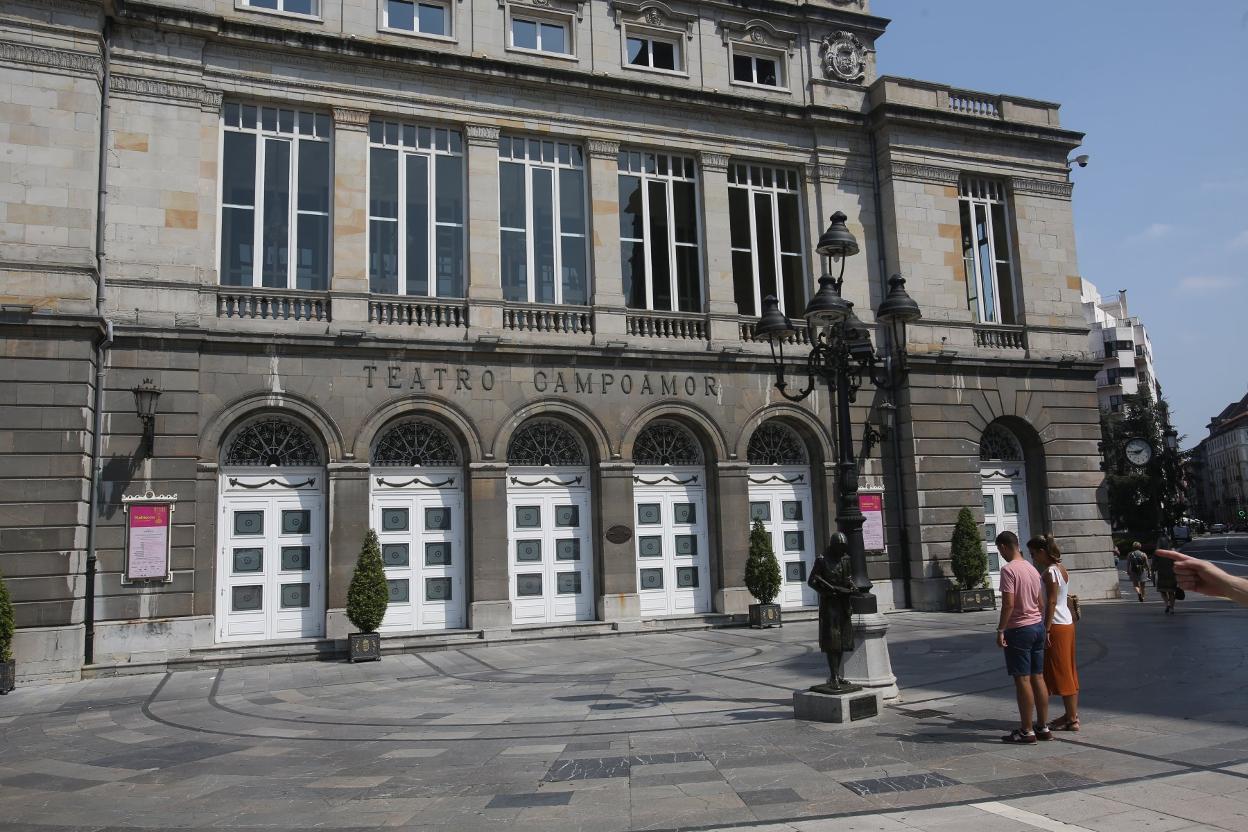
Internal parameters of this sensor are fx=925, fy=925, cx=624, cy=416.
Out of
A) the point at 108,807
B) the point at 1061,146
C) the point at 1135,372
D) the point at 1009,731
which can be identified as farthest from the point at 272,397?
the point at 1135,372

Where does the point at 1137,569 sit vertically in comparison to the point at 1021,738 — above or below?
above

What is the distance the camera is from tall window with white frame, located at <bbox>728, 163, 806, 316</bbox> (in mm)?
21781

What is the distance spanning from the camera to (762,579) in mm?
19281

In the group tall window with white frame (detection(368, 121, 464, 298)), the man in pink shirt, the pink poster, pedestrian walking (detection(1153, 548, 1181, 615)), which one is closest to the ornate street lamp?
the man in pink shirt

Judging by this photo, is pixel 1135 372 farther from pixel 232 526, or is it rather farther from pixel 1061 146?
pixel 232 526

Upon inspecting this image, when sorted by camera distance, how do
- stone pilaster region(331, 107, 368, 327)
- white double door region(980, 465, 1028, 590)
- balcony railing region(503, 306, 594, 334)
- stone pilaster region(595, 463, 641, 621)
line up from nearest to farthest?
stone pilaster region(331, 107, 368, 327), stone pilaster region(595, 463, 641, 621), balcony railing region(503, 306, 594, 334), white double door region(980, 465, 1028, 590)

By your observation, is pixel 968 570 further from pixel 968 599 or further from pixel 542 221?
pixel 542 221

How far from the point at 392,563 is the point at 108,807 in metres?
10.5

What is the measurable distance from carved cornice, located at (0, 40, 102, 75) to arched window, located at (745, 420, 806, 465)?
48.7ft

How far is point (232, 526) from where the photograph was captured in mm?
17000

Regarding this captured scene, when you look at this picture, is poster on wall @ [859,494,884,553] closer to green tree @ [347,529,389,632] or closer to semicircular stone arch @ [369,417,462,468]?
semicircular stone arch @ [369,417,462,468]

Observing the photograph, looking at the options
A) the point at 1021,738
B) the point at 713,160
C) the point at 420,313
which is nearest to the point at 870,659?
the point at 1021,738

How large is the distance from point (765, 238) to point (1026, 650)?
15.0m

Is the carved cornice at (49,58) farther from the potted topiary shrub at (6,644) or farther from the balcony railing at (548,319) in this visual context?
the potted topiary shrub at (6,644)
